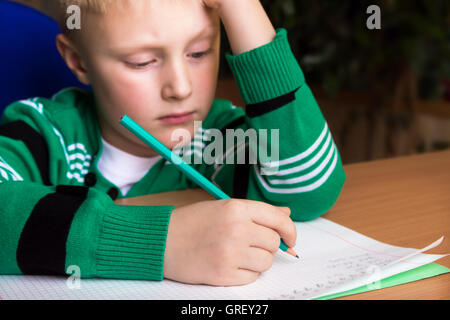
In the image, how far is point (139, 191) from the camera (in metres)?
0.81

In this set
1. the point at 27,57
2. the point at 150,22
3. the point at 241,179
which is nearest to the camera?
the point at 150,22

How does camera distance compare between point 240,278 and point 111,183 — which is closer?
point 240,278

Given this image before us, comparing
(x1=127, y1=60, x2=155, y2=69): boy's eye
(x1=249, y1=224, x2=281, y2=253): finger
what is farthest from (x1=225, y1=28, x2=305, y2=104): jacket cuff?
(x1=249, y1=224, x2=281, y2=253): finger

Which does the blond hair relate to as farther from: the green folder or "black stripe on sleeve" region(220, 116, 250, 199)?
the green folder

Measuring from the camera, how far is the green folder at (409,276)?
0.42 meters

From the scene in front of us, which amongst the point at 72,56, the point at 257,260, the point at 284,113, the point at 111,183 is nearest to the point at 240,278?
the point at 257,260

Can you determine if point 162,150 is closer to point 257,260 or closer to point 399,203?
point 257,260

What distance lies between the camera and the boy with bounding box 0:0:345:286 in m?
0.47

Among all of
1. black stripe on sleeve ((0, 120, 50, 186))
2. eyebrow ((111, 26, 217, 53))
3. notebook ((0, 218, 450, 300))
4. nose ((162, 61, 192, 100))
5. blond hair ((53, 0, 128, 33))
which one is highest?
blond hair ((53, 0, 128, 33))

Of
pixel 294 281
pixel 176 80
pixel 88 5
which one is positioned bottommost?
pixel 294 281

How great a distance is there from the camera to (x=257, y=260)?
18.2 inches

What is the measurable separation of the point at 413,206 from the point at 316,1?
1565 mm

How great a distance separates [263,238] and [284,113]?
0.73 ft

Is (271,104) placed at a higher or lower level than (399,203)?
higher
